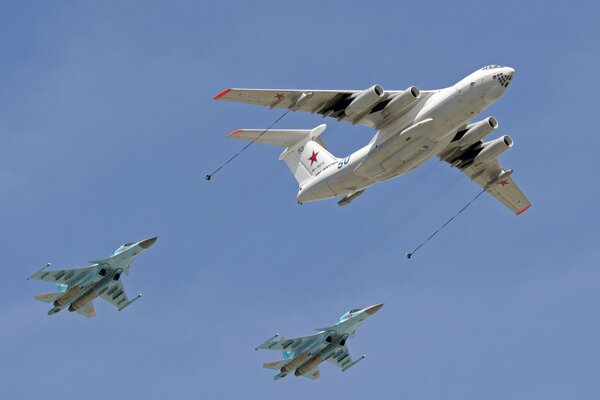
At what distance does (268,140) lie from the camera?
55719mm

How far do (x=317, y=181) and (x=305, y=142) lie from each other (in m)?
3.35

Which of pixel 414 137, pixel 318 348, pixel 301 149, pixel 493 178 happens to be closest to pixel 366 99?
pixel 414 137

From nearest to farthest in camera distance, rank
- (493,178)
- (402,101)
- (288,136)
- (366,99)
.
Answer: (366,99) → (402,101) → (288,136) → (493,178)

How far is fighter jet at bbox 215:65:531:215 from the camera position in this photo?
158ft

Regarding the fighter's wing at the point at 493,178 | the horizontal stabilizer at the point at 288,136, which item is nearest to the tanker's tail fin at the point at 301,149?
the horizontal stabilizer at the point at 288,136

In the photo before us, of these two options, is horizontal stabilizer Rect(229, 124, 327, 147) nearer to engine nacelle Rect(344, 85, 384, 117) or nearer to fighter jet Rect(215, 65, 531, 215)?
fighter jet Rect(215, 65, 531, 215)

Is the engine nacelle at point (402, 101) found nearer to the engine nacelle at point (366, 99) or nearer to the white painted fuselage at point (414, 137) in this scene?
the white painted fuselage at point (414, 137)

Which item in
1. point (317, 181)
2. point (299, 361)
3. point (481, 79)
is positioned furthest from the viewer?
point (299, 361)

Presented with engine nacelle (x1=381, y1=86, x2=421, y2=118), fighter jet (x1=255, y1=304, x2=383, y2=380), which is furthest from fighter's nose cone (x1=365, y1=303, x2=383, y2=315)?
engine nacelle (x1=381, y1=86, x2=421, y2=118)

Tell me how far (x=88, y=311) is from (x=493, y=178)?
1724 centimetres

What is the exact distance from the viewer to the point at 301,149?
56000 millimetres

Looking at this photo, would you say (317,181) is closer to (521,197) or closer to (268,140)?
(268,140)

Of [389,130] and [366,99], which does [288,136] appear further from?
[366,99]

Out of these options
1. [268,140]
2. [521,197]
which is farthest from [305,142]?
[521,197]
